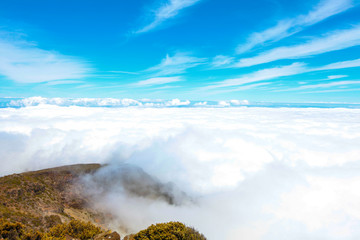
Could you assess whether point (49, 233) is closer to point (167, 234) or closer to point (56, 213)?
point (167, 234)

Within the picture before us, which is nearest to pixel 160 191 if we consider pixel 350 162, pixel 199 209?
pixel 199 209

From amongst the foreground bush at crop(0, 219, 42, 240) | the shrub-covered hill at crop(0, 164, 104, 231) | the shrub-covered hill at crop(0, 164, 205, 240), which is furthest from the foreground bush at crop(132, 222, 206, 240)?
the shrub-covered hill at crop(0, 164, 104, 231)

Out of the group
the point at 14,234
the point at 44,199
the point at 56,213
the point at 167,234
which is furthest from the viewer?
the point at 44,199

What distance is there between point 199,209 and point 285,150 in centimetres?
9830

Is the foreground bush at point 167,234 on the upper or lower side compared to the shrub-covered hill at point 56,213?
upper

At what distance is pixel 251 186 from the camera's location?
178 meters

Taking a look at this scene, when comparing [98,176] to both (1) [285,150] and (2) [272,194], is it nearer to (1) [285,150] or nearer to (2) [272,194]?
(2) [272,194]

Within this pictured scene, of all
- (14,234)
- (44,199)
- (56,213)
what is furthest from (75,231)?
(44,199)

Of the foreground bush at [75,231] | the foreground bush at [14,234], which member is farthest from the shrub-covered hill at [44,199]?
the foreground bush at [75,231]

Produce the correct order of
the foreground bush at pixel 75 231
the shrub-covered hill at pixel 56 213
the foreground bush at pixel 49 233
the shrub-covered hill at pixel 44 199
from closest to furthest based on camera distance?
the foreground bush at pixel 49 233 < the shrub-covered hill at pixel 56 213 < the foreground bush at pixel 75 231 < the shrub-covered hill at pixel 44 199

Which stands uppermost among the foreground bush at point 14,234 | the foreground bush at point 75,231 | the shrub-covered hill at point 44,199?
the foreground bush at point 14,234

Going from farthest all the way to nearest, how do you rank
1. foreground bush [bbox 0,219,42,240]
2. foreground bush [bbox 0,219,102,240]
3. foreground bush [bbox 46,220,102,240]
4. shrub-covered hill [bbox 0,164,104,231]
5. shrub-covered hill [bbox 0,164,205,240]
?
shrub-covered hill [bbox 0,164,104,231]
foreground bush [bbox 46,220,102,240]
shrub-covered hill [bbox 0,164,205,240]
foreground bush [bbox 0,219,102,240]
foreground bush [bbox 0,219,42,240]

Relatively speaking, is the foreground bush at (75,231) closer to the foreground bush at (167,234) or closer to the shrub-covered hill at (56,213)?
the shrub-covered hill at (56,213)

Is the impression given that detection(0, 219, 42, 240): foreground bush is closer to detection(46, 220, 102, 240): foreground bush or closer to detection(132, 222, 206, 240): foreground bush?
detection(46, 220, 102, 240): foreground bush
